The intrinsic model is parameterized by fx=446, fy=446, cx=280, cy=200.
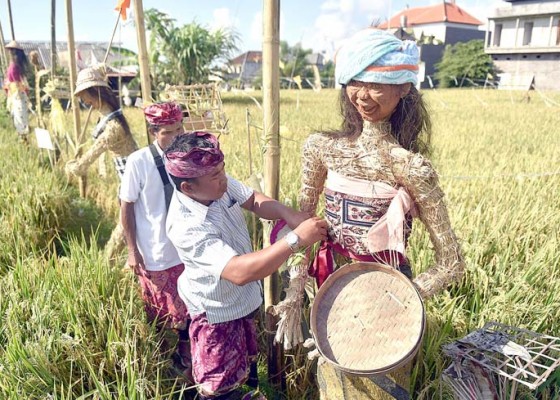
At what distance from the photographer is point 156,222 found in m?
2.05

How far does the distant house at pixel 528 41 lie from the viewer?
81.8 ft

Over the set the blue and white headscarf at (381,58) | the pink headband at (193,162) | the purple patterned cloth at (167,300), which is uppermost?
the blue and white headscarf at (381,58)

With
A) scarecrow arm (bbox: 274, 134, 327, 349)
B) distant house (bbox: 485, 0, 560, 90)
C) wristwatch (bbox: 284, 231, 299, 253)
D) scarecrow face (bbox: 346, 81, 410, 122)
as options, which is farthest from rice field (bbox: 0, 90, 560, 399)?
distant house (bbox: 485, 0, 560, 90)

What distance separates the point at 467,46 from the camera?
27.0m

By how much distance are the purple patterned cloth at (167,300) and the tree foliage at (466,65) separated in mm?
26142

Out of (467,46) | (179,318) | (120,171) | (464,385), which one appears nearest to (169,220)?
(179,318)

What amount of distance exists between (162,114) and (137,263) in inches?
28.5

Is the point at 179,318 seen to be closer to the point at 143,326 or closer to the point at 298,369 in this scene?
the point at 143,326

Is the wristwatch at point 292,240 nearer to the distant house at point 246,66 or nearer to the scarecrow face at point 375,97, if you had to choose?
the scarecrow face at point 375,97

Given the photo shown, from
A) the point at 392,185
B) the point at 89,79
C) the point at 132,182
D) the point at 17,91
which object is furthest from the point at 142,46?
the point at 17,91

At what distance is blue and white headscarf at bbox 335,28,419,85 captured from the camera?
4.08 ft

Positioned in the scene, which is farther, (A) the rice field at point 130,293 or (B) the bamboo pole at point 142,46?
(B) the bamboo pole at point 142,46

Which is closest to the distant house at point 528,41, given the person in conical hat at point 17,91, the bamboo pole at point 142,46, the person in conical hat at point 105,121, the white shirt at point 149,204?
the person in conical hat at point 17,91

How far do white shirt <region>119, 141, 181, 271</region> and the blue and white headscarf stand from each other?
1.10 m
